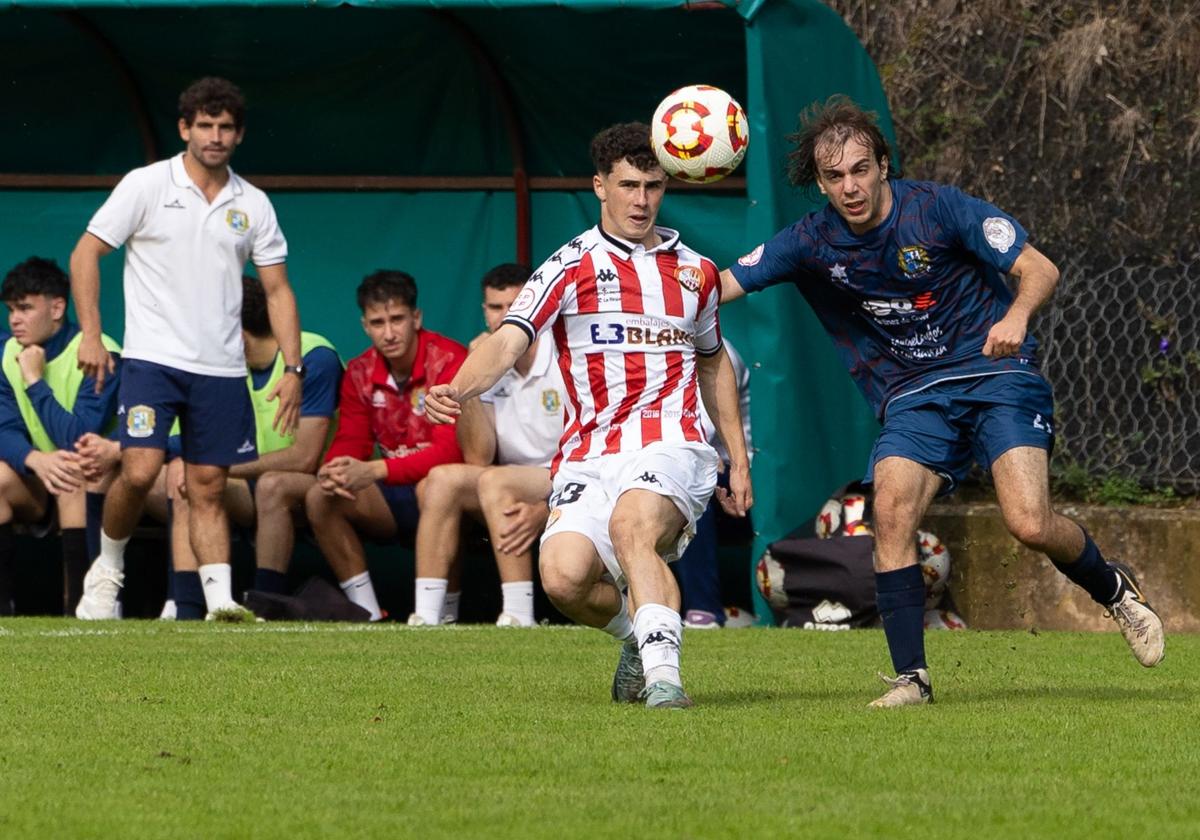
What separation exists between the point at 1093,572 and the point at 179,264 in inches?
177

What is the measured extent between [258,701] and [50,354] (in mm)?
4875

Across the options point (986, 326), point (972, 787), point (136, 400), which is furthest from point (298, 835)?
point (136, 400)

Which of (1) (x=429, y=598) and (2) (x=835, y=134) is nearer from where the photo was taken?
(2) (x=835, y=134)

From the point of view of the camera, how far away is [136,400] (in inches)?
344

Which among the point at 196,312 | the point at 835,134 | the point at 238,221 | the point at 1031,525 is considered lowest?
the point at 1031,525

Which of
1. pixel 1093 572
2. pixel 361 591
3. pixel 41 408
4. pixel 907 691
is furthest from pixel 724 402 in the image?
pixel 41 408

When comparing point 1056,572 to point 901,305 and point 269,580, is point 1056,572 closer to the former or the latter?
point 901,305

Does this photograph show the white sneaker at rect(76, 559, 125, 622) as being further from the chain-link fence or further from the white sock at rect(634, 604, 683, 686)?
the chain-link fence

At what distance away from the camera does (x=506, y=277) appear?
31.1 ft

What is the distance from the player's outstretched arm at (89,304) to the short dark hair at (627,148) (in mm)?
3152

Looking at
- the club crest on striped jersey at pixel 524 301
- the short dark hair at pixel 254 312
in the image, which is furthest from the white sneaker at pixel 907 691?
the short dark hair at pixel 254 312

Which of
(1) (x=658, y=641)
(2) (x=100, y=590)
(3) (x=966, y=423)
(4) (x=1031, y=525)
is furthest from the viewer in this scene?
(2) (x=100, y=590)

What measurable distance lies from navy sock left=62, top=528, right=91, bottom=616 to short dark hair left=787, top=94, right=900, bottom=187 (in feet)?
15.6

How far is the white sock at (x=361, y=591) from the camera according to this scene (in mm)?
9617
